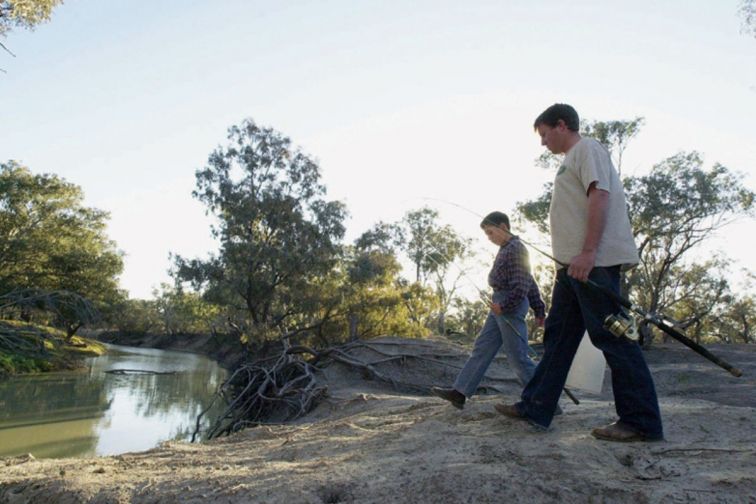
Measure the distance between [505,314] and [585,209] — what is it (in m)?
1.24

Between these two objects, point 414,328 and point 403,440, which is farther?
point 414,328

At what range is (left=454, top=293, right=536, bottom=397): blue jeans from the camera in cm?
378

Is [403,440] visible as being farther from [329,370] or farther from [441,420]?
[329,370]

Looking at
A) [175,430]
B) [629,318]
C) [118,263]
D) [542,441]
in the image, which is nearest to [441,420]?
[542,441]

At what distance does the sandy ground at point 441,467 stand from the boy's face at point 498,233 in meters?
1.27

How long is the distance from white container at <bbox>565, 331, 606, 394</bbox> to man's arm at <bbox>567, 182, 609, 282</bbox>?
0.64 metres

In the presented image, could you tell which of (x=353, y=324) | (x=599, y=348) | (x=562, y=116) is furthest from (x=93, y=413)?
(x=562, y=116)

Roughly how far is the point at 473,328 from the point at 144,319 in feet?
157

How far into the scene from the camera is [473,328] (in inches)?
1752

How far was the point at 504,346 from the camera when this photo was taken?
3.89 meters

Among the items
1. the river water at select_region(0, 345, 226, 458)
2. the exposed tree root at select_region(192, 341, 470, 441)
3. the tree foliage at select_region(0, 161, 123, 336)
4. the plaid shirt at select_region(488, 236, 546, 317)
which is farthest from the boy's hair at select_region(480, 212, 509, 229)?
the tree foliage at select_region(0, 161, 123, 336)

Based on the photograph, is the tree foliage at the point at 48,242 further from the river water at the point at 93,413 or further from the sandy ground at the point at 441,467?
the sandy ground at the point at 441,467

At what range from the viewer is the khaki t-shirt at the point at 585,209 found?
273cm

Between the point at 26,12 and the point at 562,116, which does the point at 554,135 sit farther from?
the point at 26,12
